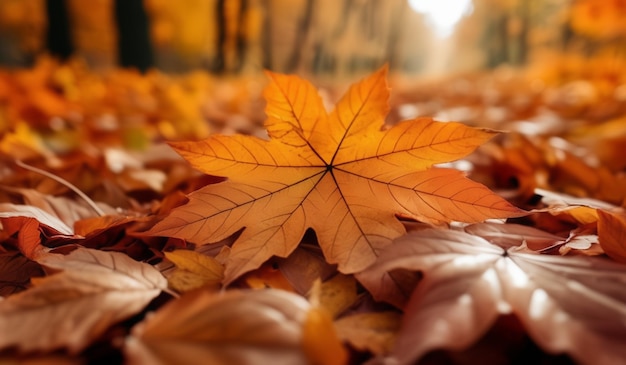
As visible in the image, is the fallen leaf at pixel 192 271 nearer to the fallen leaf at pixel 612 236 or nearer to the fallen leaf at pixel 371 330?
the fallen leaf at pixel 371 330

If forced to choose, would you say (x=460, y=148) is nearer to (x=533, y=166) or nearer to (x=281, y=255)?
(x=281, y=255)

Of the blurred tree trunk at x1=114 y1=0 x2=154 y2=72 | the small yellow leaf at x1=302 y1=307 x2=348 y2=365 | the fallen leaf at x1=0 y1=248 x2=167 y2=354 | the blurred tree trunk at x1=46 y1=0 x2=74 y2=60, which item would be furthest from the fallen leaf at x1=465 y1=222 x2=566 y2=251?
the blurred tree trunk at x1=46 y1=0 x2=74 y2=60

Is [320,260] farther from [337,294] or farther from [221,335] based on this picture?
[221,335]

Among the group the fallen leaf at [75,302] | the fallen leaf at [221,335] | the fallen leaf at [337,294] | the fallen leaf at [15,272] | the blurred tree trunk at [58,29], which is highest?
the blurred tree trunk at [58,29]

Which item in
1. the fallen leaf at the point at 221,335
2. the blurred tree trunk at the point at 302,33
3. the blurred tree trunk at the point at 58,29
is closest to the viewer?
the fallen leaf at the point at 221,335

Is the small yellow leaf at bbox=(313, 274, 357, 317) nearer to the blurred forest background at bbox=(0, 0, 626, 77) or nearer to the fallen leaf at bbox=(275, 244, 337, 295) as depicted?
the fallen leaf at bbox=(275, 244, 337, 295)

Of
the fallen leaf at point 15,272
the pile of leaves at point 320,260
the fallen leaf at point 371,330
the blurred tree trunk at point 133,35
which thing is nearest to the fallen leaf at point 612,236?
the pile of leaves at point 320,260
